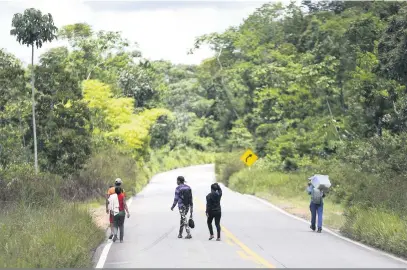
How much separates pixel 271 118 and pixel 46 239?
36.5 metres

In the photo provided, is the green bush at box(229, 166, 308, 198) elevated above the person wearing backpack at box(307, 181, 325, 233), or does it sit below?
below

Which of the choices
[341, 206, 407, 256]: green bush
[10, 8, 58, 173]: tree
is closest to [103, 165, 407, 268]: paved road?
[341, 206, 407, 256]: green bush

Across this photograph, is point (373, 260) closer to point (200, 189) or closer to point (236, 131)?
point (200, 189)

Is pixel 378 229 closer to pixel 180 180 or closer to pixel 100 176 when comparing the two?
pixel 180 180

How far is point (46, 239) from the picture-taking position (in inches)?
579

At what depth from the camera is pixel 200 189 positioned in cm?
5062

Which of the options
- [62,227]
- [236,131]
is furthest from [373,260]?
[236,131]

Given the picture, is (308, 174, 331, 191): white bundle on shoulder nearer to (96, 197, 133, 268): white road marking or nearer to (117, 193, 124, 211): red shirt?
(117, 193, 124, 211): red shirt

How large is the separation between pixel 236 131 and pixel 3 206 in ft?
170

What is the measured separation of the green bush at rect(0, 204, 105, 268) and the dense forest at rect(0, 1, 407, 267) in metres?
0.21

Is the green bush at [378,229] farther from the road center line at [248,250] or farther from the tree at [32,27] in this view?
the tree at [32,27]

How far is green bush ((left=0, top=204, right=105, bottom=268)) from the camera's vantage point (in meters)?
13.5

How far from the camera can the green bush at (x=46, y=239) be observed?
13479 millimetres

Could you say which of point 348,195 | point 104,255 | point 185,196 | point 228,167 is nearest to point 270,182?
point 348,195
